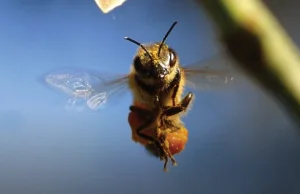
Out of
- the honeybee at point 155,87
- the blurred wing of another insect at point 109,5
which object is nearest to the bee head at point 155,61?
the honeybee at point 155,87

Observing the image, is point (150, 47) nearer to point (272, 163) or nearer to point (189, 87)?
point (189, 87)

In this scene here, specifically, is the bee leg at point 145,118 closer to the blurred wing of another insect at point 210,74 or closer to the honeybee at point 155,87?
the honeybee at point 155,87

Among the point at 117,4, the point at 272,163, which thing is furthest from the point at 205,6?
the point at 272,163

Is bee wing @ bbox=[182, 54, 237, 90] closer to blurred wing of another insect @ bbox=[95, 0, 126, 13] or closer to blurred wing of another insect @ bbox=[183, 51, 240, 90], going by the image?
blurred wing of another insect @ bbox=[183, 51, 240, 90]

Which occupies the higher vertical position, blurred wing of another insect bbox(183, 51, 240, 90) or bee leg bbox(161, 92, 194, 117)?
blurred wing of another insect bbox(183, 51, 240, 90)

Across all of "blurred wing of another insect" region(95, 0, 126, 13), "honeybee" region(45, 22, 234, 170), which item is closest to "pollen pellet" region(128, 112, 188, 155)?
"honeybee" region(45, 22, 234, 170)

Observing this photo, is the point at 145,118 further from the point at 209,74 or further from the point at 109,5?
the point at 109,5
